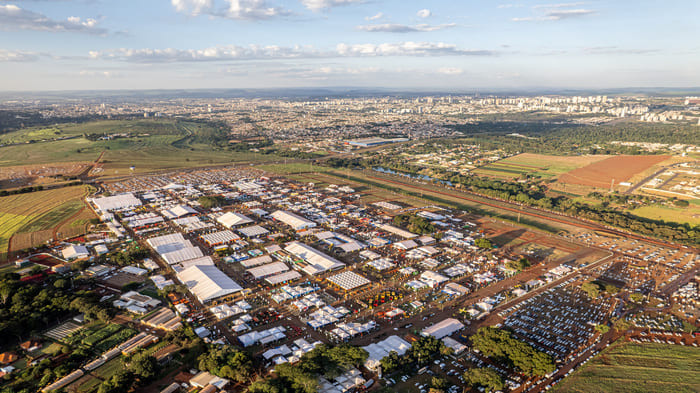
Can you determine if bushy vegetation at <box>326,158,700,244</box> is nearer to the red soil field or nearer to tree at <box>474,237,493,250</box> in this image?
the red soil field

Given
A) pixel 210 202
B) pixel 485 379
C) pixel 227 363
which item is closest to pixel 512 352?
pixel 485 379

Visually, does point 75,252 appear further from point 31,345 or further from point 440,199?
point 440,199

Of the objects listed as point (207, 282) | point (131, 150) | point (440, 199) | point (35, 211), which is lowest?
point (207, 282)

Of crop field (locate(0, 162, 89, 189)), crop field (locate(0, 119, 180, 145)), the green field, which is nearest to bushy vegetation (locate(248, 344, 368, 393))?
crop field (locate(0, 162, 89, 189))

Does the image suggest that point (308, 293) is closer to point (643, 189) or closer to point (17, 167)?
point (643, 189)

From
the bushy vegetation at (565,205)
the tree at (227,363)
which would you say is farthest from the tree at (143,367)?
the bushy vegetation at (565,205)
